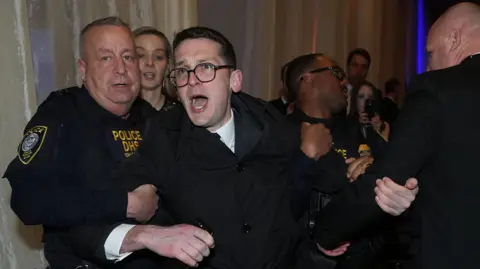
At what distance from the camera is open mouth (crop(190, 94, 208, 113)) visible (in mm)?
2051

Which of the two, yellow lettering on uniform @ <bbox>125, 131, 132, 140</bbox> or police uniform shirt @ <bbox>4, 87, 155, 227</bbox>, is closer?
police uniform shirt @ <bbox>4, 87, 155, 227</bbox>

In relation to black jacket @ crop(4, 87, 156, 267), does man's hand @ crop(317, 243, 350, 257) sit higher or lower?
lower

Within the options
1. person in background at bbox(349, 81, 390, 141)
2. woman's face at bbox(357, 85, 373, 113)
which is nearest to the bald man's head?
person in background at bbox(349, 81, 390, 141)

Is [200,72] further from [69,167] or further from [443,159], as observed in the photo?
[443,159]

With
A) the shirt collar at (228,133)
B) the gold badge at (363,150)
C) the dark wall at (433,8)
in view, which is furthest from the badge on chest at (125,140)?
the dark wall at (433,8)

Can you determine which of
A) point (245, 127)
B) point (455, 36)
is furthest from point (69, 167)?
point (455, 36)

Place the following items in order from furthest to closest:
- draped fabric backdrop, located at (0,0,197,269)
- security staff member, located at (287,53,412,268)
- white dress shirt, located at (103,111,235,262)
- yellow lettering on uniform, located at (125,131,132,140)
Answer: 1. security staff member, located at (287,53,412,268)
2. draped fabric backdrop, located at (0,0,197,269)
3. yellow lettering on uniform, located at (125,131,132,140)
4. white dress shirt, located at (103,111,235,262)

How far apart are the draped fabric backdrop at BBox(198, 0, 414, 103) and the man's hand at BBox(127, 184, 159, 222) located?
9.17 ft

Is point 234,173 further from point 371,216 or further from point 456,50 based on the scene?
point 456,50

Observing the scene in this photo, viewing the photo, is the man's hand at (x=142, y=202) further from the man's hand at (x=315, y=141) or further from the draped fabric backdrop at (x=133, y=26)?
the draped fabric backdrop at (x=133, y=26)

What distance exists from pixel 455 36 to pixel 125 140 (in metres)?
1.22

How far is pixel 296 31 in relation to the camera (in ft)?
19.1

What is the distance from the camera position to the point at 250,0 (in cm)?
513

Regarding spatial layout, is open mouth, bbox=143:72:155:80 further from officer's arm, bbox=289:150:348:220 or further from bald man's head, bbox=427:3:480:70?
bald man's head, bbox=427:3:480:70
